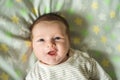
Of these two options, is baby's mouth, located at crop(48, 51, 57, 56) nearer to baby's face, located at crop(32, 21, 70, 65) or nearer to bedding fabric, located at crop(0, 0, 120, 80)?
baby's face, located at crop(32, 21, 70, 65)

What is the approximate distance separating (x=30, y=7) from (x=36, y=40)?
22 cm

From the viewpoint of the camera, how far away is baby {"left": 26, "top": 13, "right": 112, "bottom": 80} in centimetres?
133

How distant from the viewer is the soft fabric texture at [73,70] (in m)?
1.32

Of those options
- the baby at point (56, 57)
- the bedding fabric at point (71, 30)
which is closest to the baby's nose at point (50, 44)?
the baby at point (56, 57)

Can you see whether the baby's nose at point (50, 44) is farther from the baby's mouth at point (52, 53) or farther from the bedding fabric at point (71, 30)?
the bedding fabric at point (71, 30)

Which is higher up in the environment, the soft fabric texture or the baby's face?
the baby's face

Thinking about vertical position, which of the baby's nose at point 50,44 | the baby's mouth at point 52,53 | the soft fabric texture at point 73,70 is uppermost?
the baby's nose at point 50,44

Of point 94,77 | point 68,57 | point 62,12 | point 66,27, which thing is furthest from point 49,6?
point 94,77

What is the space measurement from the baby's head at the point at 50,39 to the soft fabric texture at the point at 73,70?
28 mm

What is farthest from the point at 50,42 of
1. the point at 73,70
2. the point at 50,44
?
the point at 73,70

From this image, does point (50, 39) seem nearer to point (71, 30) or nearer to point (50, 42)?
point (50, 42)

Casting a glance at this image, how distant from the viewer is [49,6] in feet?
5.00

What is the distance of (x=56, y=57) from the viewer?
4.36ft

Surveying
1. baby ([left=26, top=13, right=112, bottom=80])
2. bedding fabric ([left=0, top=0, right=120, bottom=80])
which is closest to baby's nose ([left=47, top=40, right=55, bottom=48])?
baby ([left=26, top=13, right=112, bottom=80])
